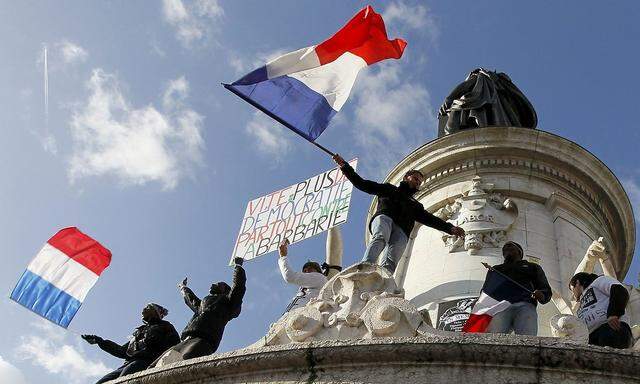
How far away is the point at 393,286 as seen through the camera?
28.5ft

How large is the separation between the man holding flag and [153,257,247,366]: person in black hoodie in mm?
2748

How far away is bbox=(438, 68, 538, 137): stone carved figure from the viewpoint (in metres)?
17.3

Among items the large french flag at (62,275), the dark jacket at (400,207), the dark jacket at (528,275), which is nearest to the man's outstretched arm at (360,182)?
the dark jacket at (400,207)

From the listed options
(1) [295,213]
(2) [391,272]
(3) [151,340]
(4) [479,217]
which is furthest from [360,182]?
(1) [295,213]

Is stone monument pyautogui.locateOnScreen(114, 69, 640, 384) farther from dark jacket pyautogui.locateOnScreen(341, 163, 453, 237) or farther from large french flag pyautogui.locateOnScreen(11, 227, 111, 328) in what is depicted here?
large french flag pyautogui.locateOnScreen(11, 227, 111, 328)

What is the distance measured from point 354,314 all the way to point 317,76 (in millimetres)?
6432

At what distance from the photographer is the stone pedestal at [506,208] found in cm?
1269

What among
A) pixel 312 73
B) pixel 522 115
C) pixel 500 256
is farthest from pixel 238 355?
pixel 522 115

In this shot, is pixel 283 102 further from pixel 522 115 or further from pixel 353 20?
pixel 522 115

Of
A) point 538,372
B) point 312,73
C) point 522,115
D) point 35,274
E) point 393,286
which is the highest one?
point 522,115

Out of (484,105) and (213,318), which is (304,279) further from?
(484,105)

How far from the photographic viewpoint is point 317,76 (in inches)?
547

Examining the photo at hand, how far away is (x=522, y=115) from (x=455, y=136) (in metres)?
4.82

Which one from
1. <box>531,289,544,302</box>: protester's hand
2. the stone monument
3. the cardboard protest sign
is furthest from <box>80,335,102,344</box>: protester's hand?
<box>531,289,544,302</box>: protester's hand
